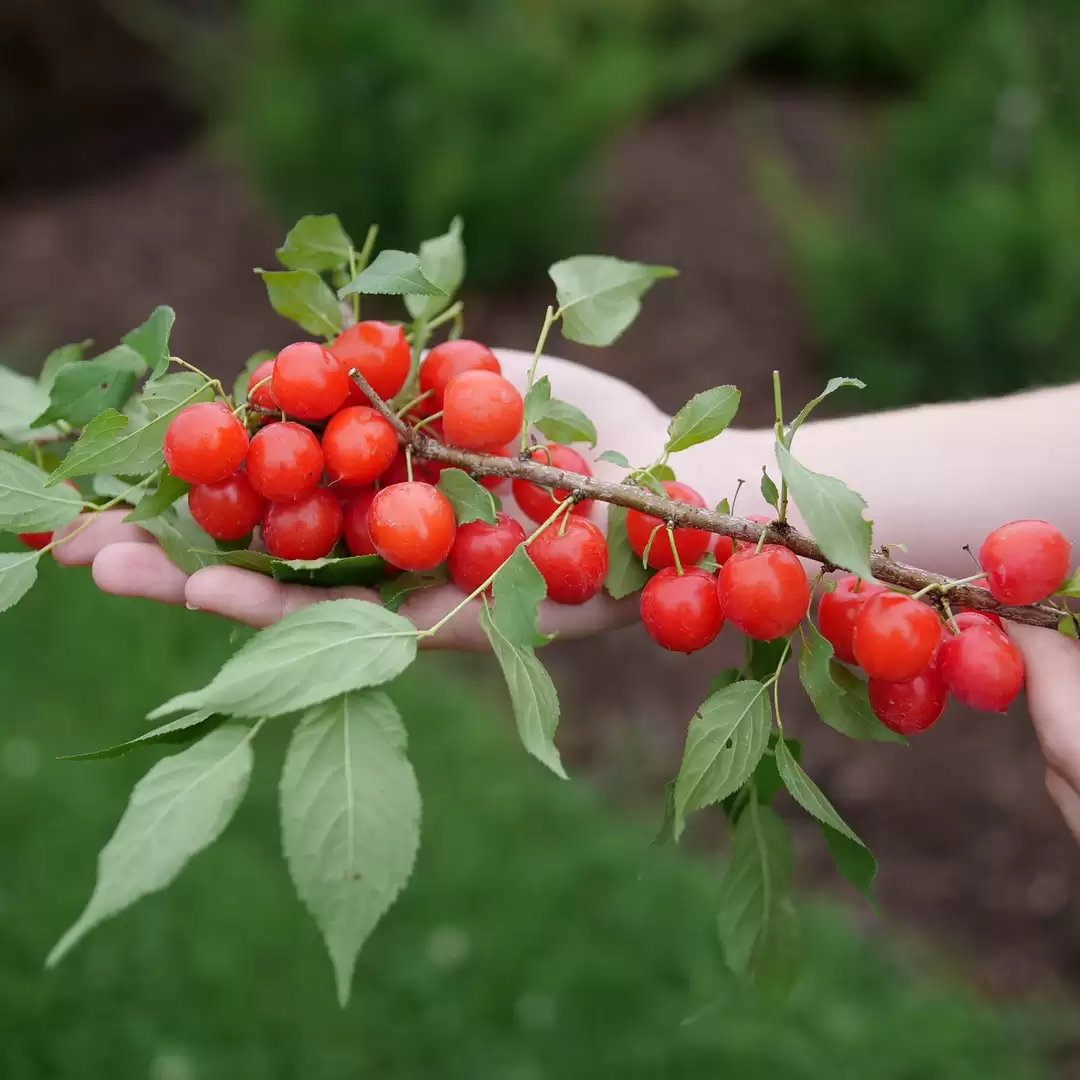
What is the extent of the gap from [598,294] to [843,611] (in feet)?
1.76

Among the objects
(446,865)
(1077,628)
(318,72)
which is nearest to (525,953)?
(446,865)

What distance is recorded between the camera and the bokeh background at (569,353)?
2.38 metres

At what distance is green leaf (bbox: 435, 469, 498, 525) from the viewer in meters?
1.26

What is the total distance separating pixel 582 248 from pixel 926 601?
3928 millimetres

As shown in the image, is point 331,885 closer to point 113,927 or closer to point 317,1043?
point 317,1043

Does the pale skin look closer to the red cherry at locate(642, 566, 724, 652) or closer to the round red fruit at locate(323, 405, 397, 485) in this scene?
the round red fruit at locate(323, 405, 397, 485)

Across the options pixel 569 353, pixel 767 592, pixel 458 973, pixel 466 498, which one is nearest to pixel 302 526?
pixel 466 498

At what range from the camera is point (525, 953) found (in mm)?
2514

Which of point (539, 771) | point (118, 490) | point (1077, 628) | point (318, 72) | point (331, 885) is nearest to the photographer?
point (331, 885)

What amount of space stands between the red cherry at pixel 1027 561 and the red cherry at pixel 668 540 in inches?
12.9

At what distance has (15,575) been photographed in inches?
52.1

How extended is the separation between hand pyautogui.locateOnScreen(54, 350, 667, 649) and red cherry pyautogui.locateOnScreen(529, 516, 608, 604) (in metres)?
0.23

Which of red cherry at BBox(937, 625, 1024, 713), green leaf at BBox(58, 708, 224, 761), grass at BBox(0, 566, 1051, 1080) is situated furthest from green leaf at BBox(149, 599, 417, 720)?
grass at BBox(0, 566, 1051, 1080)

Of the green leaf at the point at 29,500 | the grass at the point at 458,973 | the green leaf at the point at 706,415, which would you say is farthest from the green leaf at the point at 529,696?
the grass at the point at 458,973
